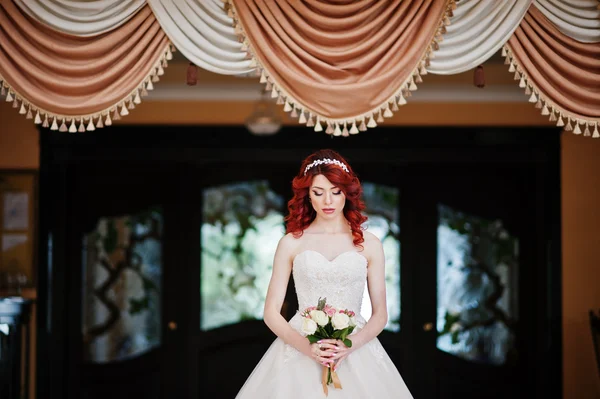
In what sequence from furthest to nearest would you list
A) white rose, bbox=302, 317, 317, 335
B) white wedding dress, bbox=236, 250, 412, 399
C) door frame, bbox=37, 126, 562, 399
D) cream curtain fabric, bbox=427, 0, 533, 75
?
door frame, bbox=37, 126, 562, 399 < cream curtain fabric, bbox=427, 0, 533, 75 < white wedding dress, bbox=236, 250, 412, 399 < white rose, bbox=302, 317, 317, 335

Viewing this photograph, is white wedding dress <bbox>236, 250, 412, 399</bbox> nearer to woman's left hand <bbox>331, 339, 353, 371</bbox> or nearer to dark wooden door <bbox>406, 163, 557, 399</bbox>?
woman's left hand <bbox>331, 339, 353, 371</bbox>

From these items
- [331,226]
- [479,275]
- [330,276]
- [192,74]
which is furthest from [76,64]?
[479,275]

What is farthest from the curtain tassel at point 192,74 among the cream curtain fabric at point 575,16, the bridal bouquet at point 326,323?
the cream curtain fabric at point 575,16

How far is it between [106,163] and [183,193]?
0.65 metres

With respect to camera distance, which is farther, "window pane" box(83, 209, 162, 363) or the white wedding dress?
"window pane" box(83, 209, 162, 363)

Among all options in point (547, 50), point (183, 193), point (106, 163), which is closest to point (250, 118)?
point (183, 193)

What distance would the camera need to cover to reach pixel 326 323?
2941 millimetres

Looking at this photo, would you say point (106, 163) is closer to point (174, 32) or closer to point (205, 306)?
point (205, 306)

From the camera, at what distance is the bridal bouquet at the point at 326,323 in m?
2.93

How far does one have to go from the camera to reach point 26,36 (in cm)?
343

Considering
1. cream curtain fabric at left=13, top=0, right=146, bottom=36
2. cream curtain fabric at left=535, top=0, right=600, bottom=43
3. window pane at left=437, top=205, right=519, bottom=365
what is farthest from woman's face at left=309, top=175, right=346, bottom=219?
window pane at left=437, top=205, right=519, bottom=365

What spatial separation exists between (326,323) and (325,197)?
0.59 meters

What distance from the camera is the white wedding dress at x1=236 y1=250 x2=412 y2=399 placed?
3105mm

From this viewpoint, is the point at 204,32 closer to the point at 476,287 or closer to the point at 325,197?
the point at 325,197
